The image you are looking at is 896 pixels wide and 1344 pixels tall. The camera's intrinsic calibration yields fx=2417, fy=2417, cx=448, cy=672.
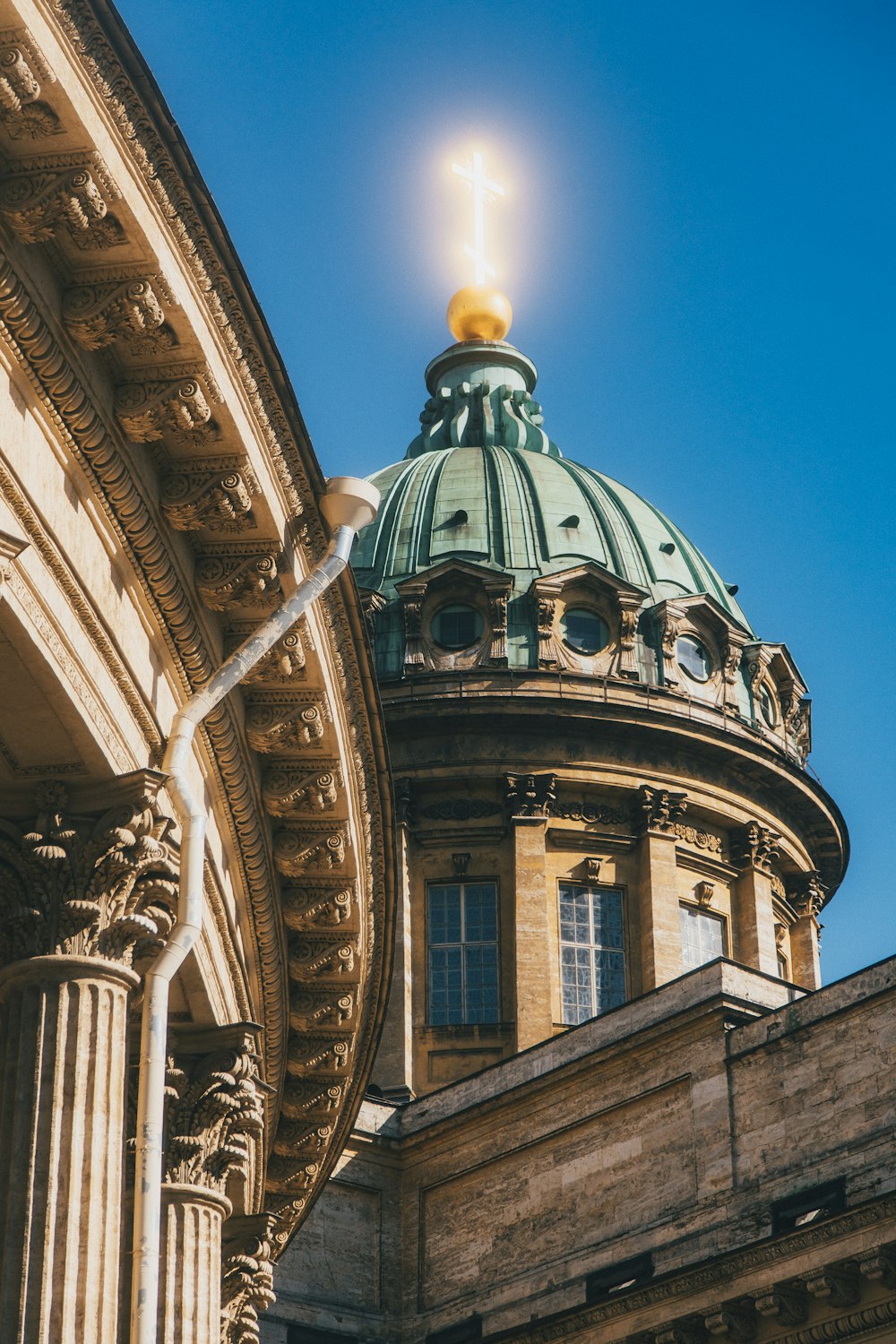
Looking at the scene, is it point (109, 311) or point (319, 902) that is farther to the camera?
point (319, 902)

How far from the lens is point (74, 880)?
12461 mm

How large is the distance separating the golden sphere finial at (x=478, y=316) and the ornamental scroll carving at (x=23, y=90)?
49529mm

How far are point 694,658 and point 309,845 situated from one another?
36.6 metres

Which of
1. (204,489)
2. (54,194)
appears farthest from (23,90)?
(204,489)

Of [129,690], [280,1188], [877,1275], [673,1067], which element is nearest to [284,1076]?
[280,1188]

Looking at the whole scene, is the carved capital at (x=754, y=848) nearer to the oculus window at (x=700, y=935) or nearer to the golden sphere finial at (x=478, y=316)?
the oculus window at (x=700, y=935)

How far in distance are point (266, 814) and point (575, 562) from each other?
120 ft

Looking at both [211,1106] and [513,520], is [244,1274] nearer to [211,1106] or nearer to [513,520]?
[211,1106]

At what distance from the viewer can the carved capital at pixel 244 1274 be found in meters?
16.8

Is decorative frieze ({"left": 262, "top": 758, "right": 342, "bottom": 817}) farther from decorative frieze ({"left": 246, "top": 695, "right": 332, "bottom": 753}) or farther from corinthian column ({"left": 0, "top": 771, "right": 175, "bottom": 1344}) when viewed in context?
corinthian column ({"left": 0, "top": 771, "right": 175, "bottom": 1344})

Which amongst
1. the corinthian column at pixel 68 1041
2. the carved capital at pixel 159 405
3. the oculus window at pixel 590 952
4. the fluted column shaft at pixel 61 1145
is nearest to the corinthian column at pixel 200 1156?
the corinthian column at pixel 68 1041

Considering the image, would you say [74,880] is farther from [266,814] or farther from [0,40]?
[0,40]

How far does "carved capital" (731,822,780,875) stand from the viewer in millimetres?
49438

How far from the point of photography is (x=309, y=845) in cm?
1581
